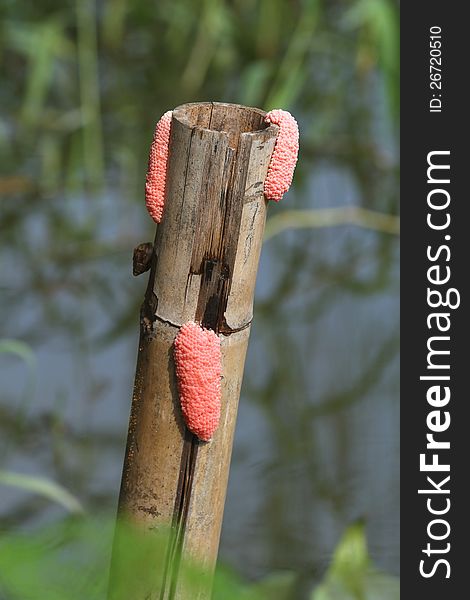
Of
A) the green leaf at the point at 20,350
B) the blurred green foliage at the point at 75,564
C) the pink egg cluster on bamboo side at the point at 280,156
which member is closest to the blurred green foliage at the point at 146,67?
the green leaf at the point at 20,350

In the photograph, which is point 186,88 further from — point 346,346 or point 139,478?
point 139,478

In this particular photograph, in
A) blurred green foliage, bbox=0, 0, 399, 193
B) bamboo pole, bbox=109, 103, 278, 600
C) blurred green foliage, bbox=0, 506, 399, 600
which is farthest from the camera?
blurred green foliage, bbox=0, 0, 399, 193

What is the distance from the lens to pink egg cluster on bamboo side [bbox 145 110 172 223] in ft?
3.73

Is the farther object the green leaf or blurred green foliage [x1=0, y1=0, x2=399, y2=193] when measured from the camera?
blurred green foliage [x1=0, y1=0, x2=399, y2=193]

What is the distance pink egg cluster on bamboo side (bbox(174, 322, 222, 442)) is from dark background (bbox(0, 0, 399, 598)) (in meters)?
1.01

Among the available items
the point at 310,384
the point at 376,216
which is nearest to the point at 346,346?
the point at 310,384

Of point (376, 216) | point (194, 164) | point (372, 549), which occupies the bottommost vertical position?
point (194, 164)

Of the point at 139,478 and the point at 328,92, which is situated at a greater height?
the point at 328,92

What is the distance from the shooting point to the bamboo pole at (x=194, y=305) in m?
1.10

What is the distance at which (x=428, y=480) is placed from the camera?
172 centimetres

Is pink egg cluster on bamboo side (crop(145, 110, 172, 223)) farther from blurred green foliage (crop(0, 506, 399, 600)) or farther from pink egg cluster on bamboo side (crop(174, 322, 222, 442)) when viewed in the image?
blurred green foliage (crop(0, 506, 399, 600))

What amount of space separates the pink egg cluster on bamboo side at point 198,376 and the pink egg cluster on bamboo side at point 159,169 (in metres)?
0.12

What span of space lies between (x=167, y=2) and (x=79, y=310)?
5.38 feet

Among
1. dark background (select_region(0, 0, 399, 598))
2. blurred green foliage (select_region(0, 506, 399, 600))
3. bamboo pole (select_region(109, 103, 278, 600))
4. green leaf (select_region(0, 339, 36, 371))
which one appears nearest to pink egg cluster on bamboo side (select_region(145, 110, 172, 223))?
bamboo pole (select_region(109, 103, 278, 600))
